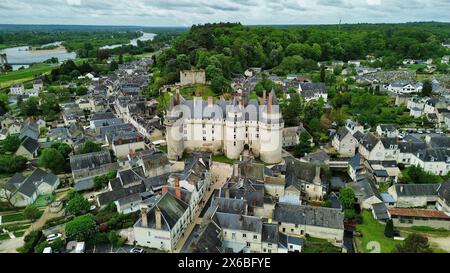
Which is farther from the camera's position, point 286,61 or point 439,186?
point 286,61

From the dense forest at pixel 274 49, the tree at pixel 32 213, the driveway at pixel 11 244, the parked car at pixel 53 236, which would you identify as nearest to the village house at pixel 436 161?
the parked car at pixel 53 236

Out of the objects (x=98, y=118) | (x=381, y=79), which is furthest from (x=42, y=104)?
(x=381, y=79)

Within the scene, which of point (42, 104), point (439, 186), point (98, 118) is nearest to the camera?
point (439, 186)

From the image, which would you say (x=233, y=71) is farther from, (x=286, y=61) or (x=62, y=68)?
(x=62, y=68)

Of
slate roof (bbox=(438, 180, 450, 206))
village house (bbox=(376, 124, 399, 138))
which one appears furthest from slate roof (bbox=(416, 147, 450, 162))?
village house (bbox=(376, 124, 399, 138))

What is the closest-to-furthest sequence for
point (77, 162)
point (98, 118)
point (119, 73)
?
point (77, 162)
point (98, 118)
point (119, 73)

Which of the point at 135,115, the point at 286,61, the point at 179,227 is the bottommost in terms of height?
the point at 179,227

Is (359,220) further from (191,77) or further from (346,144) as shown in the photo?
(191,77)
